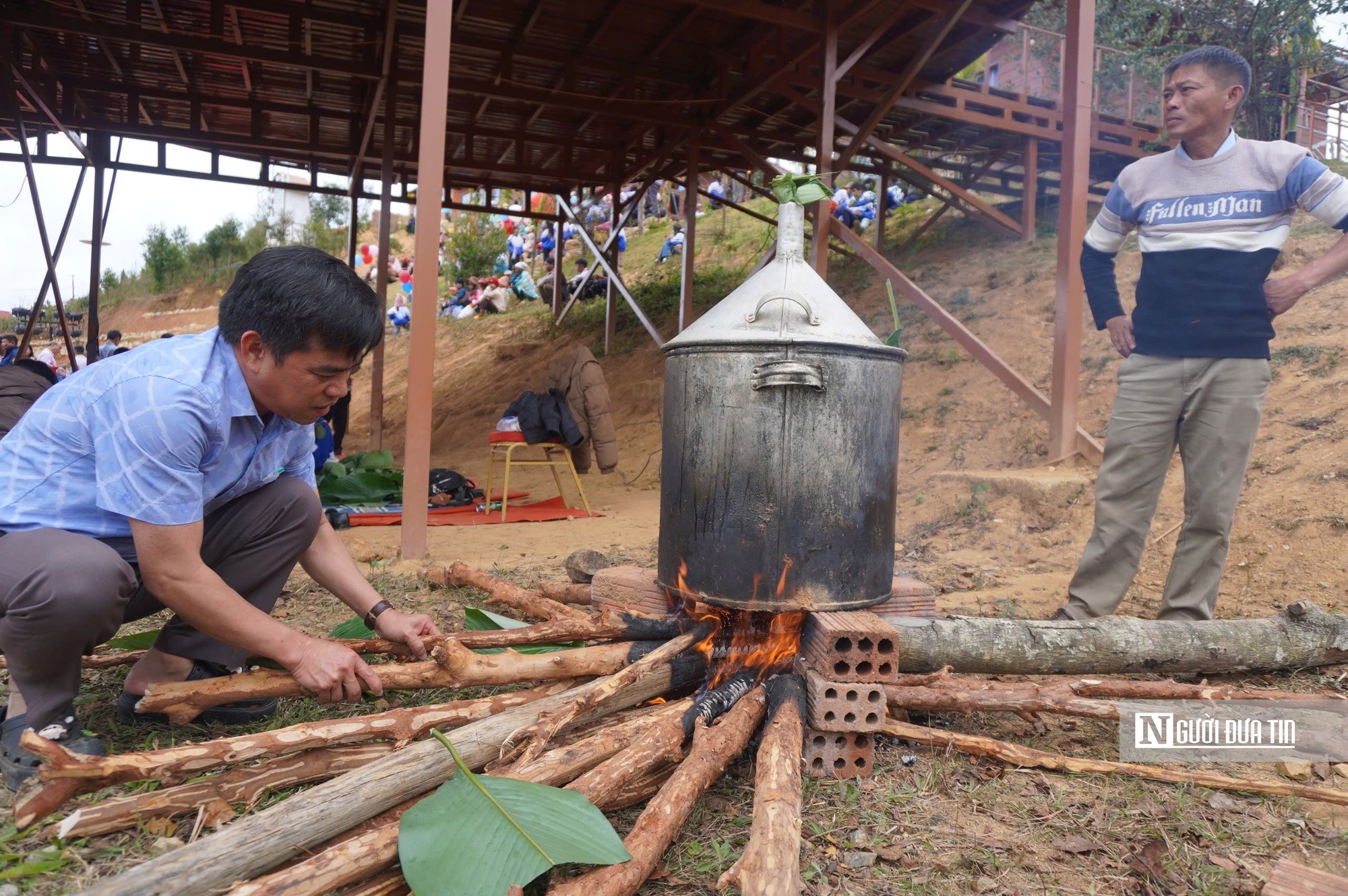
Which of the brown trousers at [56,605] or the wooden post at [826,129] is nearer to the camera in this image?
the brown trousers at [56,605]

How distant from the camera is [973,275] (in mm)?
10359

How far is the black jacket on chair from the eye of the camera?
20.1 ft

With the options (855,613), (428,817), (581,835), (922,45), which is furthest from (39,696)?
(922,45)

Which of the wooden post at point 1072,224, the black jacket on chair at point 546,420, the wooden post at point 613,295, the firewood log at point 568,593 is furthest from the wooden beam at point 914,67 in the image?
the firewood log at point 568,593

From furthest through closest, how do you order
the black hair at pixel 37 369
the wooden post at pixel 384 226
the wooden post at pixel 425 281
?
the wooden post at pixel 384 226 < the wooden post at pixel 425 281 < the black hair at pixel 37 369

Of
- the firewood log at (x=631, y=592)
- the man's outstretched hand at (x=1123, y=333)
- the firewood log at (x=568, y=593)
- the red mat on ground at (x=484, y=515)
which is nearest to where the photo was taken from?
the firewood log at (x=631, y=592)

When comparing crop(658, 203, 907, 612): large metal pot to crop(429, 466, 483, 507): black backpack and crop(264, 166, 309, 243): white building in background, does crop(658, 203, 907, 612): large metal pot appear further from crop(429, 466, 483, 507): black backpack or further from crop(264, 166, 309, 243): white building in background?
crop(264, 166, 309, 243): white building in background

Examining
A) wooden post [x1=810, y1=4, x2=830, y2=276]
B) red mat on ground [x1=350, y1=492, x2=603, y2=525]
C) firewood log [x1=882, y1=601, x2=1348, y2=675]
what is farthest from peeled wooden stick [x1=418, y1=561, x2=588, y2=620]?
wooden post [x1=810, y1=4, x2=830, y2=276]

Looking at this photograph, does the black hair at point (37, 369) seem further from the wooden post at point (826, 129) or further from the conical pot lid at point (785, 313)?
the wooden post at point (826, 129)

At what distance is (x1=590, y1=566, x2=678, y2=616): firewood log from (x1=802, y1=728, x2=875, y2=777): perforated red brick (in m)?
0.72

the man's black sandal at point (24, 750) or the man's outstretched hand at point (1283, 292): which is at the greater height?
the man's outstretched hand at point (1283, 292)

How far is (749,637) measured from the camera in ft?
8.00

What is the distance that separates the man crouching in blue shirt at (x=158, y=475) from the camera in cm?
176

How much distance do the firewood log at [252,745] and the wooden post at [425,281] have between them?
7.89ft
